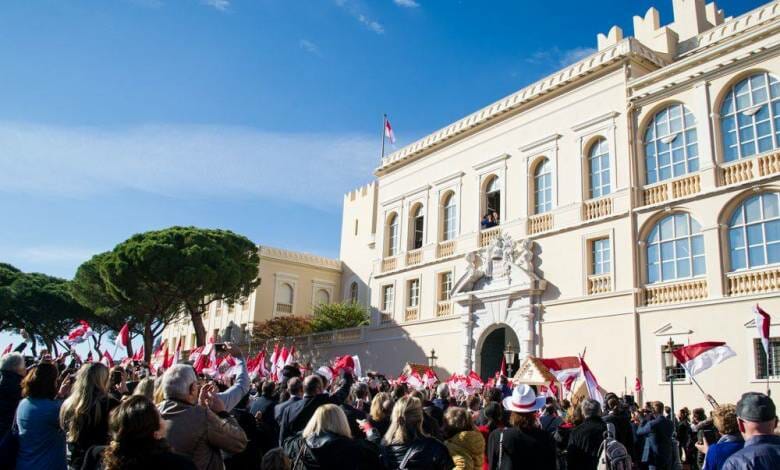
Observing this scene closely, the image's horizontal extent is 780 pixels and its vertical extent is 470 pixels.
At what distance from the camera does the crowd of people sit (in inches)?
144

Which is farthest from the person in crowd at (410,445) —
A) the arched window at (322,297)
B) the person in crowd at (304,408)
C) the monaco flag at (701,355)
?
the arched window at (322,297)

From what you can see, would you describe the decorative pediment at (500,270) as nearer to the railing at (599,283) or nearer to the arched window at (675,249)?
the railing at (599,283)

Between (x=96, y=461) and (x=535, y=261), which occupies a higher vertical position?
(x=535, y=261)

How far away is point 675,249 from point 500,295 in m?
6.87

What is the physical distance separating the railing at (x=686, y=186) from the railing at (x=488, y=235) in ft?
24.8

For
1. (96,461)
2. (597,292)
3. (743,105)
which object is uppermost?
(743,105)

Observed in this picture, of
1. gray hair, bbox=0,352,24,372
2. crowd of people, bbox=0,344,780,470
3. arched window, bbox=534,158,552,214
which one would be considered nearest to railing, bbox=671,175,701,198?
arched window, bbox=534,158,552,214

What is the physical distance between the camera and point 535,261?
24.3 m

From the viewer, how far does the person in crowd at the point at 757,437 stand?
3.63 m

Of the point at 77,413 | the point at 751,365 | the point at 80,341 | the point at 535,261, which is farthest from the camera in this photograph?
the point at 535,261

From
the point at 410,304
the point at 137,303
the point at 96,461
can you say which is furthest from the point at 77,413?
the point at 137,303

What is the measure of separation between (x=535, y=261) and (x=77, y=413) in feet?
69.3

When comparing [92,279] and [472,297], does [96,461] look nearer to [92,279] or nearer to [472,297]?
[472,297]

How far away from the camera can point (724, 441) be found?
4.85 m
